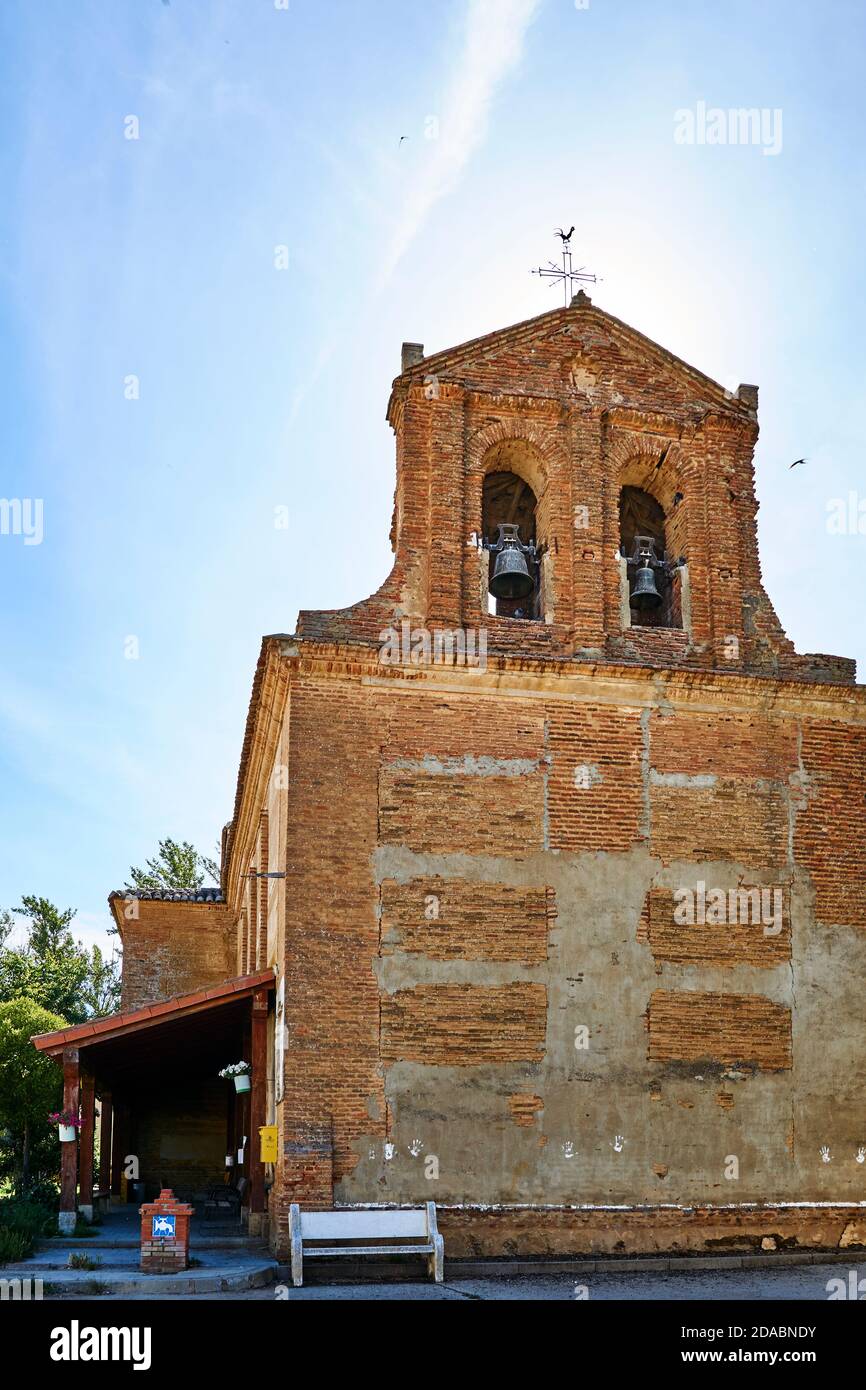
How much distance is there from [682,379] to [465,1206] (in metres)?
10.5

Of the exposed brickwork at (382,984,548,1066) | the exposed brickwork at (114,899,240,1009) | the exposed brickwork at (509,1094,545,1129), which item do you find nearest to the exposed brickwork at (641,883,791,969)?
the exposed brickwork at (382,984,548,1066)

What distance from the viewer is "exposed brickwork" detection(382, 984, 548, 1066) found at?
1388 centimetres

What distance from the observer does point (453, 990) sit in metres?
14.1

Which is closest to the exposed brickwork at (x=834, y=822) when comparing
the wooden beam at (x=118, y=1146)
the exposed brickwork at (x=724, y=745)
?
the exposed brickwork at (x=724, y=745)

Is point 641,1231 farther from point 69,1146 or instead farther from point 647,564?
point 647,564

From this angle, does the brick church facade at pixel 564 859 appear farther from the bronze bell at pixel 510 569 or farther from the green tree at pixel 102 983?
the green tree at pixel 102 983

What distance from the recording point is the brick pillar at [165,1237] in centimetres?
1262

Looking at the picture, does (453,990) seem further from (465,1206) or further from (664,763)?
(664,763)

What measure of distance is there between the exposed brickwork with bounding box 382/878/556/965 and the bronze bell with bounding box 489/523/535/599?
12.2 ft

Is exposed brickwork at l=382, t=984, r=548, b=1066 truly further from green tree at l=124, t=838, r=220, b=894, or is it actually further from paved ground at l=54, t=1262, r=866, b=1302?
green tree at l=124, t=838, r=220, b=894

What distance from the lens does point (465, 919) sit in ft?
47.1

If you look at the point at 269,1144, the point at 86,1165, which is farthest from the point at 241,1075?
the point at 86,1165

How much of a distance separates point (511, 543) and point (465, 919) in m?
4.71

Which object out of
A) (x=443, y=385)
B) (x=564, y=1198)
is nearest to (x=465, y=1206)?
(x=564, y=1198)
